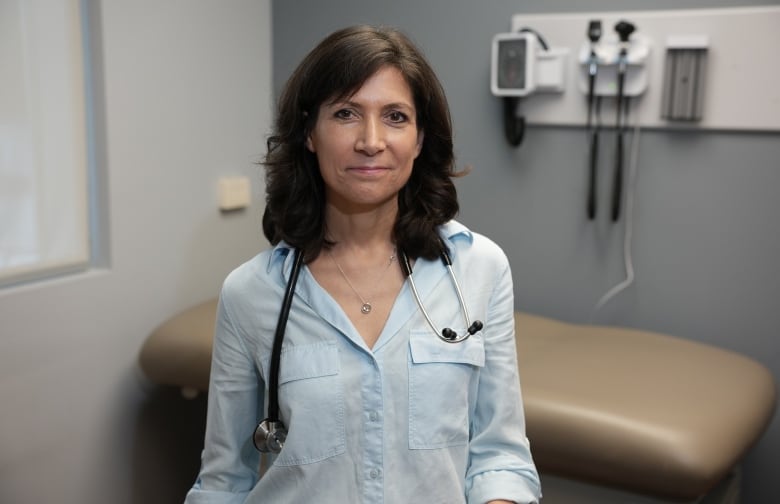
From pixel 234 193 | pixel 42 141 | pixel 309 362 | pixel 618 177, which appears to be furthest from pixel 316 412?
pixel 234 193

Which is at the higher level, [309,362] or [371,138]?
[371,138]

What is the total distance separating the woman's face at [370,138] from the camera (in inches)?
41.2

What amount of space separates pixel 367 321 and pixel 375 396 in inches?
4.1

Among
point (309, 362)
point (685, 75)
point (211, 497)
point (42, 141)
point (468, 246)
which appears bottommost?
point (211, 497)

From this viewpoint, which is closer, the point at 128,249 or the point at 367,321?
the point at 367,321

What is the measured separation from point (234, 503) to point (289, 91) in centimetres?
56

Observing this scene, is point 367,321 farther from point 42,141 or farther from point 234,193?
point 234,193

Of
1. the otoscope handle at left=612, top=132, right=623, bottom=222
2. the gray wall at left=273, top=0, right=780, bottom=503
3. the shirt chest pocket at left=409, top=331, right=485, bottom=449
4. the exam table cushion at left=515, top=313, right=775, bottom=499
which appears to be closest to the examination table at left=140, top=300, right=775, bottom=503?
the exam table cushion at left=515, top=313, right=775, bottom=499

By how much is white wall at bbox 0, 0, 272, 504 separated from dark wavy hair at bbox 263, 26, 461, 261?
2.59 feet

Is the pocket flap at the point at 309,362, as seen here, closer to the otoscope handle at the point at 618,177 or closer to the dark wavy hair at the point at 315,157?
the dark wavy hair at the point at 315,157

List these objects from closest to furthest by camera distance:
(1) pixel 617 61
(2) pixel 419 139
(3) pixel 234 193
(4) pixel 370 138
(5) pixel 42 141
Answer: (4) pixel 370 138 < (2) pixel 419 139 < (5) pixel 42 141 < (1) pixel 617 61 < (3) pixel 234 193

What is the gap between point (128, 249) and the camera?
1896 mm

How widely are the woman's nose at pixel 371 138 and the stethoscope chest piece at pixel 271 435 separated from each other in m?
0.37

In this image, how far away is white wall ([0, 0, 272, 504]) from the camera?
171 cm
